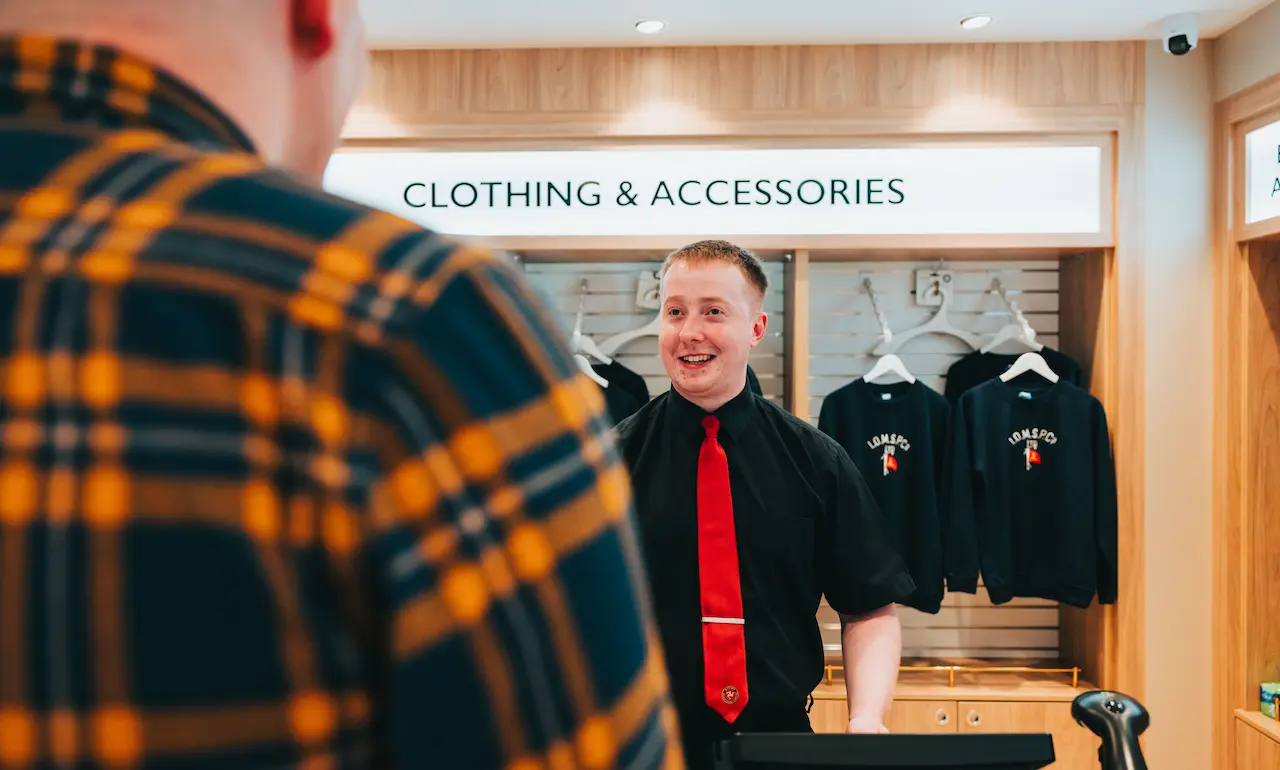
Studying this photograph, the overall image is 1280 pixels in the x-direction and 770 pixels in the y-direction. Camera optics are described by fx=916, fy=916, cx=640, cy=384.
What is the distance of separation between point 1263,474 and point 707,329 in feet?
8.90

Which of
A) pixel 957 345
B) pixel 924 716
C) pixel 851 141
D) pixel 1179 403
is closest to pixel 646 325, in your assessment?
pixel 851 141

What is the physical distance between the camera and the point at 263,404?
0.32 meters

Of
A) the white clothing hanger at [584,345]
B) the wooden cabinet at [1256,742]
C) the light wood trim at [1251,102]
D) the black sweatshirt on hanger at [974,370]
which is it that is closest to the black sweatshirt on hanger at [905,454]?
the black sweatshirt on hanger at [974,370]

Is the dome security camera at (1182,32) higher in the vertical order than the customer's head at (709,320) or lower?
higher

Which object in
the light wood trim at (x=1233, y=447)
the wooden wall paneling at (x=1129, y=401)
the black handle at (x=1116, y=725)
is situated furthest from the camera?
the wooden wall paneling at (x=1129, y=401)

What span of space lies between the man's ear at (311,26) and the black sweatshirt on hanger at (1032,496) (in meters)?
3.50

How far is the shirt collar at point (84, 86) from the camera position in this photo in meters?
0.35

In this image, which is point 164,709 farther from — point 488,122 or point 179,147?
point 488,122

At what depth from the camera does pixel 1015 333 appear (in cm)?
381

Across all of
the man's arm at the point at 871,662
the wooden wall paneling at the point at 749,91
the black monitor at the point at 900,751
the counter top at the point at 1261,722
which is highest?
the wooden wall paneling at the point at 749,91

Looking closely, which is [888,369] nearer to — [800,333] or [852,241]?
[800,333]

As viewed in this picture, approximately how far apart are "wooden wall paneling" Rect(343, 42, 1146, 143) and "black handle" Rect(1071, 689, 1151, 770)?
8.58 feet

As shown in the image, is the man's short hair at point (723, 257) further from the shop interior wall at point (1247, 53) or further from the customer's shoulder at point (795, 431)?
the shop interior wall at point (1247, 53)

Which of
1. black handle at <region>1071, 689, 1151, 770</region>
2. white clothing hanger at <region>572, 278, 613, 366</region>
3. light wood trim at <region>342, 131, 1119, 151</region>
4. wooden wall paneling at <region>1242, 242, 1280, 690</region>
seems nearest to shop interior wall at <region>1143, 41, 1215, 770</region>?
wooden wall paneling at <region>1242, 242, 1280, 690</region>
